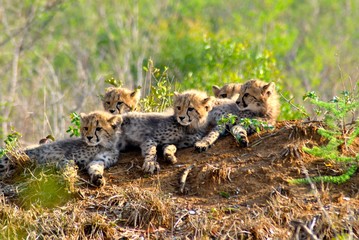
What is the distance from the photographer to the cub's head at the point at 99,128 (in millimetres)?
7270

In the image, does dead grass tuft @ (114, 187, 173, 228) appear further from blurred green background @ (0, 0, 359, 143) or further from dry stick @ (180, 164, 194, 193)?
blurred green background @ (0, 0, 359, 143)

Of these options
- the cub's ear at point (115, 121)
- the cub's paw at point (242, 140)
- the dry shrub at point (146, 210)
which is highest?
the cub's ear at point (115, 121)

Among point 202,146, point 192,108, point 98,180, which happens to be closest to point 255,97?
point 192,108

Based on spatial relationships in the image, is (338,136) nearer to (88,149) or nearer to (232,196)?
(232,196)

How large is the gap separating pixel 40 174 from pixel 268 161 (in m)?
1.90

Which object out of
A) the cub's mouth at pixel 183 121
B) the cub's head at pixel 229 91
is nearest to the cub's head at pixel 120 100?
the cub's head at pixel 229 91

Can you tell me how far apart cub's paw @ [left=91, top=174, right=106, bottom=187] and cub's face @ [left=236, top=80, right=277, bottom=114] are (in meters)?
1.85

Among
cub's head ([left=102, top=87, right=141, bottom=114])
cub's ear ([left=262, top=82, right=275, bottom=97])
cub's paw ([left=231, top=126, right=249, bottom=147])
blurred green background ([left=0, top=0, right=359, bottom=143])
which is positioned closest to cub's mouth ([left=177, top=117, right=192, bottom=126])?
cub's paw ([left=231, top=126, right=249, bottom=147])

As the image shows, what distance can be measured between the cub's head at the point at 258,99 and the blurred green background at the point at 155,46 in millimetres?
2653

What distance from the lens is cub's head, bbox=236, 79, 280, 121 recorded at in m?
7.97

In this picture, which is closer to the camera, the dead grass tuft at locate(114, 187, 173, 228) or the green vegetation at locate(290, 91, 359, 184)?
the dead grass tuft at locate(114, 187, 173, 228)

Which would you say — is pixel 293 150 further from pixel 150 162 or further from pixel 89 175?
pixel 89 175

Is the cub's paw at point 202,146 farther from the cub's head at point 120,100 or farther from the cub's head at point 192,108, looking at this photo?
the cub's head at point 120,100

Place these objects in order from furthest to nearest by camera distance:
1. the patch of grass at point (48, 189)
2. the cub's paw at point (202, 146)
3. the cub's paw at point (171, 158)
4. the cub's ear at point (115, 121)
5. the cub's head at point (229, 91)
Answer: the cub's head at point (229, 91)
the cub's ear at point (115, 121)
the cub's paw at point (202, 146)
the cub's paw at point (171, 158)
the patch of grass at point (48, 189)
